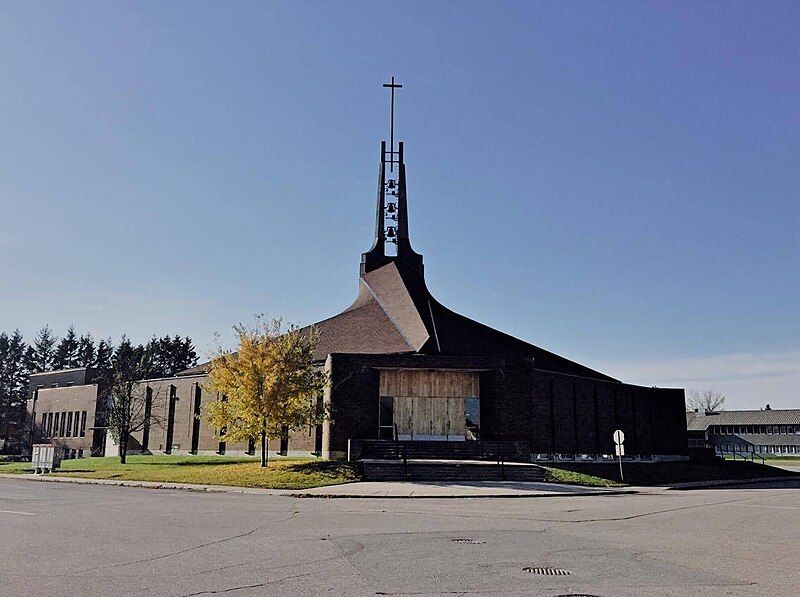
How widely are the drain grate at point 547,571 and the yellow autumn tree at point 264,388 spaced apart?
72.1 feet

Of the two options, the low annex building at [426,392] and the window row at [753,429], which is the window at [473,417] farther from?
the window row at [753,429]

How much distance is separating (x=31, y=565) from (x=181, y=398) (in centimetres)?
4078

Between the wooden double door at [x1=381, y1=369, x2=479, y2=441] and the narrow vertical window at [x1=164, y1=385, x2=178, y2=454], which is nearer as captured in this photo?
the wooden double door at [x1=381, y1=369, x2=479, y2=441]

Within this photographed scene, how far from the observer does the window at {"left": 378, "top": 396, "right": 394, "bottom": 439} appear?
3778 cm

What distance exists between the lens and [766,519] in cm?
1798

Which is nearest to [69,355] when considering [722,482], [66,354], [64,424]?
[66,354]

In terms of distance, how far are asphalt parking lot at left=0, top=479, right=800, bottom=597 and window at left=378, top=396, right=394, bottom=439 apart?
58.3 feet

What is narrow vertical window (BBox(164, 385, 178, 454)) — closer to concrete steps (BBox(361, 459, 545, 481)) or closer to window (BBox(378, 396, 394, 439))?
window (BBox(378, 396, 394, 439))

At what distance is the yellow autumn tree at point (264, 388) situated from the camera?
3081 cm

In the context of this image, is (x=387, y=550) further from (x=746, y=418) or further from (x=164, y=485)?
(x=746, y=418)

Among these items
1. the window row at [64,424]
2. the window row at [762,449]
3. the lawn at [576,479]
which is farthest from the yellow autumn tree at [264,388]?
the window row at [762,449]

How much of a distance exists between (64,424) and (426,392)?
1554 inches

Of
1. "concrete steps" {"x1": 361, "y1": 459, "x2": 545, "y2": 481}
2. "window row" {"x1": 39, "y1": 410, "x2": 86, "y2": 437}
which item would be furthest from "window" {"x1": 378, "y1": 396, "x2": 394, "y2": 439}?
"window row" {"x1": 39, "y1": 410, "x2": 86, "y2": 437}

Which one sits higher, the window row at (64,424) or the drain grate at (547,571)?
the window row at (64,424)
